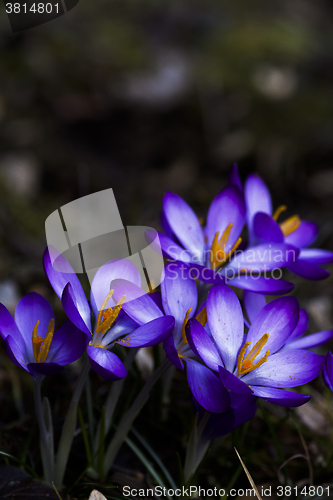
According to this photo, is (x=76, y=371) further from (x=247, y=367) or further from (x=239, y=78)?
(x=239, y=78)

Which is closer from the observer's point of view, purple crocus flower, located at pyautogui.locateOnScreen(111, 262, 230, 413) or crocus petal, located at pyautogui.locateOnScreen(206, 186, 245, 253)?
purple crocus flower, located at pyautogui.locateOnScreen(111, 262, 230, 413)

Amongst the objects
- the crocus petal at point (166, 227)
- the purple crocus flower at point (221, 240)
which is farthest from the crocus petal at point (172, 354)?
the crocus petal at point (166, 227)

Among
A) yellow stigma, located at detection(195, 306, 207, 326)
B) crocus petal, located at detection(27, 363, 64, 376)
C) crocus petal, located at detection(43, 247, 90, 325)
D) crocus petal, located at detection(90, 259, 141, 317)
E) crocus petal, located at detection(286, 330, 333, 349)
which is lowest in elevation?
crocus petal, located at detection(286, 330, 333, 349)

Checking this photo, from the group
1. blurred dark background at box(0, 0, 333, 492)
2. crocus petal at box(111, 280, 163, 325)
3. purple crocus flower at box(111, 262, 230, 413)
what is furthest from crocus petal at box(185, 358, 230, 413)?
blurred dark background at box(0, 0, 333, 492)

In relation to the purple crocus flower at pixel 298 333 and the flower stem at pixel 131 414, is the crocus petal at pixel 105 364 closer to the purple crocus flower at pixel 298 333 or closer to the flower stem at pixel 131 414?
the flower stem at pixel 131 414

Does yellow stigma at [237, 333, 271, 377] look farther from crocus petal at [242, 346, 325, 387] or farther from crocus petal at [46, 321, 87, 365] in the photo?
crocus petal at [46, 321, 87, 365]

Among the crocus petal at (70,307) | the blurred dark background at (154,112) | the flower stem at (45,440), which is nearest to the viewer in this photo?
the crocus petal at (70,307)

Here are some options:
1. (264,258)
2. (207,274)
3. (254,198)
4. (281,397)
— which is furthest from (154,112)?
(281,397)

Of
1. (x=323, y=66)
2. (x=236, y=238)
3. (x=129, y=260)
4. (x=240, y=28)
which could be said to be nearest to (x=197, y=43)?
(x=240, y=28)
